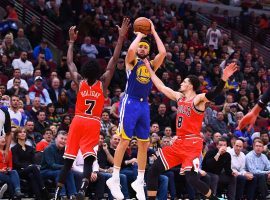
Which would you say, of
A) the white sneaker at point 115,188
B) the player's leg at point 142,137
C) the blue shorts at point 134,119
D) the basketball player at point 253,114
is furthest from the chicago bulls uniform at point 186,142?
the basketball player at point 253,114

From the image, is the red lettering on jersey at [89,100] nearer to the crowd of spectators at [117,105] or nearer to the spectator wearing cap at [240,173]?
the crowd of spectators at [117,105]

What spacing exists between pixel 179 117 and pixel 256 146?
526 centimetres

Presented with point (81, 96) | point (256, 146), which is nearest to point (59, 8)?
point (256, 146)

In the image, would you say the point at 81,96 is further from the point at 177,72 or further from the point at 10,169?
the point at 177,72

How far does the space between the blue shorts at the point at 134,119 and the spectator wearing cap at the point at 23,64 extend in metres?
7.00

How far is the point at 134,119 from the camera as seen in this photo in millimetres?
11977

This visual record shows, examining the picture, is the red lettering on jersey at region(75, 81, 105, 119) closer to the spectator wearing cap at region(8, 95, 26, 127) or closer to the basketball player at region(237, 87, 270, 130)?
the basketball player at region(237, 87, 270, 130)

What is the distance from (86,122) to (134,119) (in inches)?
30.8

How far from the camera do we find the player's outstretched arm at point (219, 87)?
11430 mm

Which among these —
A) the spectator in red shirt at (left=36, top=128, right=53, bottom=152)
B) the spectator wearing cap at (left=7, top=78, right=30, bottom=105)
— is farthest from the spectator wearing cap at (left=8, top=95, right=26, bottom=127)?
the spectator wearing cap at (left=7, top=78, right=30, bottom=105)

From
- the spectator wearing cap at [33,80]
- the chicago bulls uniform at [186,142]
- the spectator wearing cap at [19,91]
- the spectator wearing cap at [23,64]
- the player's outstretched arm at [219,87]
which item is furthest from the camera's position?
the spectator wearing cap at [23,64]

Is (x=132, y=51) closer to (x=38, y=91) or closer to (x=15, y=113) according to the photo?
(x=15, y=113)

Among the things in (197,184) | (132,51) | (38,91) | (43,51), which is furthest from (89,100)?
(43,51)

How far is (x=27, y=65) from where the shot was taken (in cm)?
1880
